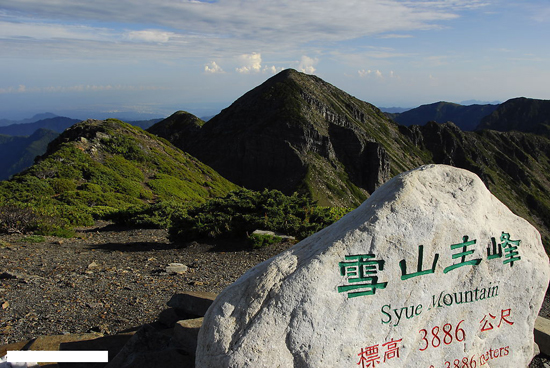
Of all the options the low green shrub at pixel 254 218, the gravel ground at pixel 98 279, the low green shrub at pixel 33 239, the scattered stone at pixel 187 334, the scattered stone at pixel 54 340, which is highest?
the low green shrub at pixel 254 218

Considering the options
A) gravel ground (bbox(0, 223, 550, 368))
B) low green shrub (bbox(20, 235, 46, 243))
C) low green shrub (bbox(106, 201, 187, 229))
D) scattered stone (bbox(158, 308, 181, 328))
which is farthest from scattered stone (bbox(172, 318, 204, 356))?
low green shrub (bbox(106, 201, 187, 229))

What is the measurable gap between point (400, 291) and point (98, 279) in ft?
28.0

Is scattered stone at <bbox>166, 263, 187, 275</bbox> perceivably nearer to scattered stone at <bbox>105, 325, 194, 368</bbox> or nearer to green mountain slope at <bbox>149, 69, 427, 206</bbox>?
scattered stone at <bbox>105, 325, 194, 368</bbox>

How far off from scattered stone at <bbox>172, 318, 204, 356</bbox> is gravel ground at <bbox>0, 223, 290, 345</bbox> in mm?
1917

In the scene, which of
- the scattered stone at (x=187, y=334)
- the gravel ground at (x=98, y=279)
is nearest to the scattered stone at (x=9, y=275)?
the gravel ground at (x=98, y=279)

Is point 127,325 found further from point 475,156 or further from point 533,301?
point 475,156

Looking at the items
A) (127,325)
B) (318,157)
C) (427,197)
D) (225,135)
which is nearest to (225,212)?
(127,325)

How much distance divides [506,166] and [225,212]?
16034 centimetres

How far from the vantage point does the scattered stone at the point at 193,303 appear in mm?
7781

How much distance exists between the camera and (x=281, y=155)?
9725 centimetres

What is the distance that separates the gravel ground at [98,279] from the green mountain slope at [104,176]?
248 inches

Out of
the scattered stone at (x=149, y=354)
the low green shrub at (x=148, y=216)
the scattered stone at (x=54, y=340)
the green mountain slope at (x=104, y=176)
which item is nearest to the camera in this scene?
the scattered stone at (x=149, y=354)

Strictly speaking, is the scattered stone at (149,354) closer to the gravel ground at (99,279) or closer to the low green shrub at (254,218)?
the gravel ground at (99,279)

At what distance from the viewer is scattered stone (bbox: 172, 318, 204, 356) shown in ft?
21.5
